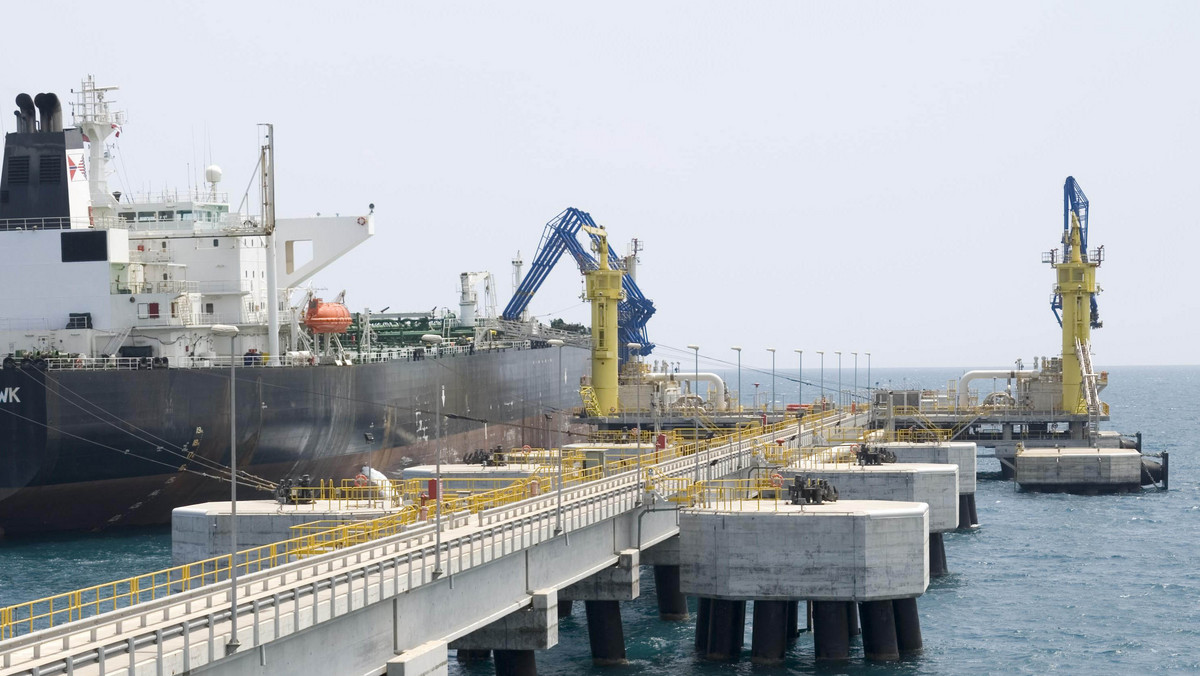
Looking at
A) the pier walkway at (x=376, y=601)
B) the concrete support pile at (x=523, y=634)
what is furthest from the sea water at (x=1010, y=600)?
the pier walkway at (x=376, y=601)

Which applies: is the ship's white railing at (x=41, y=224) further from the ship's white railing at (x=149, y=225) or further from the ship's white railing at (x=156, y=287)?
the ship's white railing at (x=156, y=287)

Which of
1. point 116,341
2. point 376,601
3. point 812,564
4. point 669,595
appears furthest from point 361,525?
point 116,341

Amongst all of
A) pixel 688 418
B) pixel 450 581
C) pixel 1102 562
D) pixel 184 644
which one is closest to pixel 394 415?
pixel 688 418

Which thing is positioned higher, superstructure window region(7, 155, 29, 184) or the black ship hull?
superstructure window region(7, 155, 29, 184)

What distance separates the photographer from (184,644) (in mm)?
21734

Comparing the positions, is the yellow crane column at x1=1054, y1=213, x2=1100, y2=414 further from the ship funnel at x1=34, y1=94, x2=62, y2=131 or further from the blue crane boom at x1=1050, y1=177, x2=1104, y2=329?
the ship funnel at x1=34, y1=94, x2=62, y2=131

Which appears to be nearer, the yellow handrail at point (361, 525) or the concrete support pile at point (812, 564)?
the yellow handrail at point (361, 525)

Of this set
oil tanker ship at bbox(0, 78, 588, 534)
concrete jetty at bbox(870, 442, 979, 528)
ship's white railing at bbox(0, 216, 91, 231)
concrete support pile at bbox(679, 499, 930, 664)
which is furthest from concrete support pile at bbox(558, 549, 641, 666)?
ship's white railing at bbox(0, 216, 91, 231)

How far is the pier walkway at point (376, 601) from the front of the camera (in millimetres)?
21672

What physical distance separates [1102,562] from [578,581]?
98.5 ft

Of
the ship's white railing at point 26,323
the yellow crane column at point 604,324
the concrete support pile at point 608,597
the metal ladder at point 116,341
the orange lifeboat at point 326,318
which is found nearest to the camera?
the concrete support pile at point 608,597

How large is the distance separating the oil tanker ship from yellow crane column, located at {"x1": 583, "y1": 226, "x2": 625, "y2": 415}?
948 centimetres

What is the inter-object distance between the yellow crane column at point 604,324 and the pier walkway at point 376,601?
44.4 m

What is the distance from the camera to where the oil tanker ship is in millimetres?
55500
